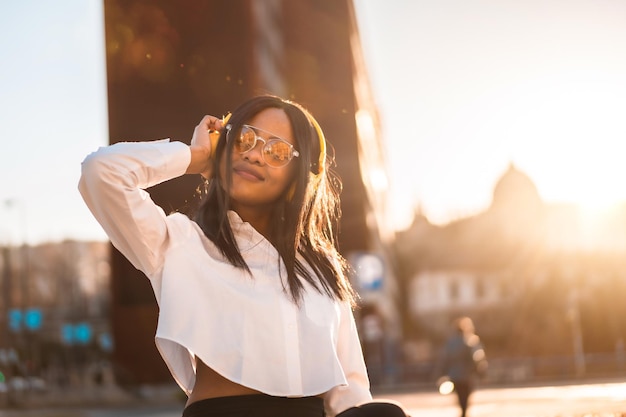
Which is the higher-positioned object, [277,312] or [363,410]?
[277,312]

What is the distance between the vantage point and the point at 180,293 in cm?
301

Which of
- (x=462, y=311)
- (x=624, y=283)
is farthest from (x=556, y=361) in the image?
(x=462, y=311)

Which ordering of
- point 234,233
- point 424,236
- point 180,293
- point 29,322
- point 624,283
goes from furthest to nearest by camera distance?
point 424,236, point 624,283, point 29,322, point 234,233, point 180,293

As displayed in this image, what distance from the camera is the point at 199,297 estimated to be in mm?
3023

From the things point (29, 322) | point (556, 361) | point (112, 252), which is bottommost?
point (556, 361)

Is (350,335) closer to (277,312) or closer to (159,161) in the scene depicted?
(277,312)

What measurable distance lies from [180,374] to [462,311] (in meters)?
87.6

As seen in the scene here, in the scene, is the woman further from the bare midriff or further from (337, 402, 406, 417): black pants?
(337, 402, 406, 417): black pants

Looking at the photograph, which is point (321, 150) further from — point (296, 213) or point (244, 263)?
point (244, 263)

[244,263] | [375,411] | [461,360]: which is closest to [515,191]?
[461,360]

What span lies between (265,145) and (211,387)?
2.57 ft

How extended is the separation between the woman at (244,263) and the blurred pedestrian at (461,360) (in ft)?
43.3

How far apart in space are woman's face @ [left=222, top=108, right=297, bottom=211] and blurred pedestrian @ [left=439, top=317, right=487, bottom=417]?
13343 millimetres

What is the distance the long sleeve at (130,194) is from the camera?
292 cm
